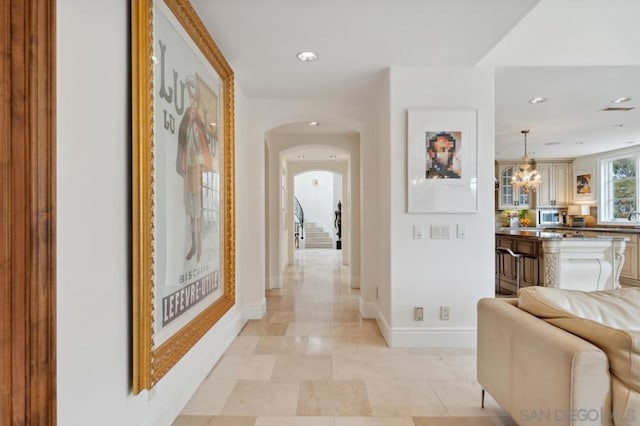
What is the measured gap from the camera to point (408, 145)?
123 inches

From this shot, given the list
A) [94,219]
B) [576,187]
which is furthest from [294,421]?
[576,187]

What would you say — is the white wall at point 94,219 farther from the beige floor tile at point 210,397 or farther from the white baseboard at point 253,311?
the white baseboard at point 253,311

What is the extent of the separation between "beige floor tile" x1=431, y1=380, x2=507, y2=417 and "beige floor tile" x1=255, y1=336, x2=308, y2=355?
1198 millimetres

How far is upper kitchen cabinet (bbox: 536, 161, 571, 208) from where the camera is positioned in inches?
347

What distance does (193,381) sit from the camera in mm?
2297

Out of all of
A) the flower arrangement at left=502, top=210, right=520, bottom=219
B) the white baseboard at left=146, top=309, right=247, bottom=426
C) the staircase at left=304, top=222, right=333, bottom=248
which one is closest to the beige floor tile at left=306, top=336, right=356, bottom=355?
the white baseboard at left=146, top=309, right=247, bottom=426

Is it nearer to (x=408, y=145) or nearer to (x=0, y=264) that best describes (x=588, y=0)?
(x=408, y=145)

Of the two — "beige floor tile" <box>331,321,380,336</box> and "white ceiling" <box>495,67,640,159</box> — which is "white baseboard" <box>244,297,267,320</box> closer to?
"beige floor tile" <box>331,321,380,336</box>

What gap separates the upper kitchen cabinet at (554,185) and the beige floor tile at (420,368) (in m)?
7.76

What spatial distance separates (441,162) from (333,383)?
6.84 ft

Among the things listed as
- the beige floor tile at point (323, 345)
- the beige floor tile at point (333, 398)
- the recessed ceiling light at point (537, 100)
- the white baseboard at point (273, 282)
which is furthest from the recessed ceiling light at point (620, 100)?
the white baseboard at point (273, 282)

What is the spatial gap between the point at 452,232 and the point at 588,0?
8.06 ft

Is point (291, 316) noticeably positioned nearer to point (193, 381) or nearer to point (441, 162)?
point (193, 381)

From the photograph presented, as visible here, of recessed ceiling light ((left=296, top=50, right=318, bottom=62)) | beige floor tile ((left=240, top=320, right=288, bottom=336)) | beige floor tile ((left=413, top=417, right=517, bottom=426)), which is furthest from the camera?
beige floor tile ((left=240, top=320, right=288, bottom=336))
